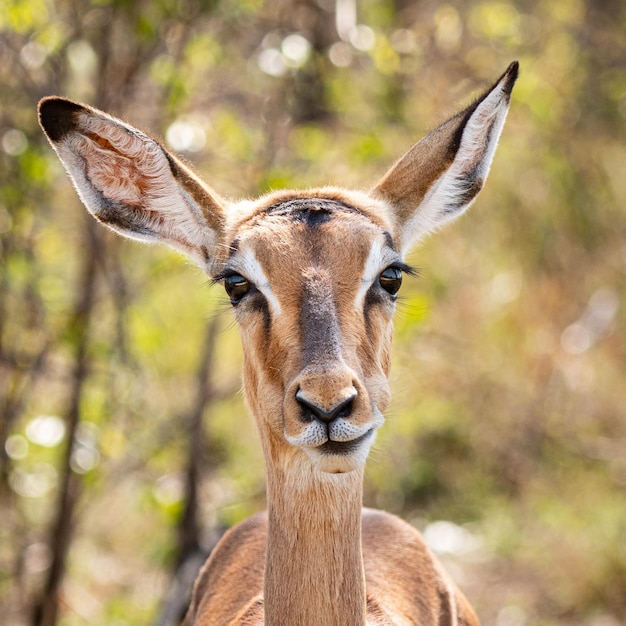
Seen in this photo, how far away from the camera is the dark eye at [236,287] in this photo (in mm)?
3771

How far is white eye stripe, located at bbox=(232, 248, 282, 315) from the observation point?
3.62 metres

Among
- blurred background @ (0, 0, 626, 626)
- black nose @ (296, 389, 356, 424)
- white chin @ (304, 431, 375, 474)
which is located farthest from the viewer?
blurred background @ (0, 0, 626, 626)

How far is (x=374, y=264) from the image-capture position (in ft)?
12.2

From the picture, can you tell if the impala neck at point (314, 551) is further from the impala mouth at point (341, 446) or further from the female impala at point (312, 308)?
the impala mouth at point (341, 446)

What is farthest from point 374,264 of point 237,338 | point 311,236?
point 237,338

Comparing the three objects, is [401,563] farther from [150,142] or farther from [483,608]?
[483,608]

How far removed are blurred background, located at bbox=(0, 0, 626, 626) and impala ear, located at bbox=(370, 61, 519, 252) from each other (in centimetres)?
52

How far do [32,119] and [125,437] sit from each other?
2276mm

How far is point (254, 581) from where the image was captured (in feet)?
14.7

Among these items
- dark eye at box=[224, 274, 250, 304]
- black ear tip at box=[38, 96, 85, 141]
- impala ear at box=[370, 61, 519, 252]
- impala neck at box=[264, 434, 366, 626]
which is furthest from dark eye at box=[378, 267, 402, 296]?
black ear tip at box=[38, 96, 85, 141]

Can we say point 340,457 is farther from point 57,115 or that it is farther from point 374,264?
point 57,115

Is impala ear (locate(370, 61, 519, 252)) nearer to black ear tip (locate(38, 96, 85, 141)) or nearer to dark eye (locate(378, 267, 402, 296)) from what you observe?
dark eye (locate(378, 267, 402, 296))

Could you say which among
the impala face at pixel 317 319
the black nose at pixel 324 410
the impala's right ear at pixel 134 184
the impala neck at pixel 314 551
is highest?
the impala's right ear at pixel 134 184

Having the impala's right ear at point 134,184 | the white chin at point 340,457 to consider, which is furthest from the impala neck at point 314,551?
the impala's right ear at point 134,184
